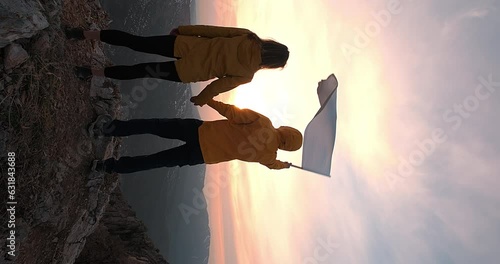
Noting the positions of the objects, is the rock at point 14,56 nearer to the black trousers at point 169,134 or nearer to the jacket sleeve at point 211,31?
the black trousers at point 169,134

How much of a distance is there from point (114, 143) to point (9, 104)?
134 inches

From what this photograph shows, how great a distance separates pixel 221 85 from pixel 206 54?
0.56 m

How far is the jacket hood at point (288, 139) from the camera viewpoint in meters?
6.73

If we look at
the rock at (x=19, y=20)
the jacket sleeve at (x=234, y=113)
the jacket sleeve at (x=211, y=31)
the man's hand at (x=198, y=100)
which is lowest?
the jacket sleeve at (x=234, y=113)

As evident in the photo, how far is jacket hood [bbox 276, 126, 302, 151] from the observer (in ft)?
22.1

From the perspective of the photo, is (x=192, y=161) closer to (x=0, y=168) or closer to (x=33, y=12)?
(x=0, y=168)

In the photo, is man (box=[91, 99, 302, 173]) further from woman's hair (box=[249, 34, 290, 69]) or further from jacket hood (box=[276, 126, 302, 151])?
woman's hair (box=[249, 34, 290, 69])

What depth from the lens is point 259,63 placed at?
19.0 ft

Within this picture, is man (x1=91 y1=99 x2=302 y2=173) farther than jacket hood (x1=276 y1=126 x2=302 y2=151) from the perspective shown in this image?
No

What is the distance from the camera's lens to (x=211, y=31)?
610 centimetres

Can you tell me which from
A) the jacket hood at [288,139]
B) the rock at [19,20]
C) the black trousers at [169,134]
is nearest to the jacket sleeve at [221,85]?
the black trousers at [169,134]

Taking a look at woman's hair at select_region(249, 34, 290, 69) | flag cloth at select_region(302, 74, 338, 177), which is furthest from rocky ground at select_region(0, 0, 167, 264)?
flag cloth at select_region(302, 74, 338, 177)

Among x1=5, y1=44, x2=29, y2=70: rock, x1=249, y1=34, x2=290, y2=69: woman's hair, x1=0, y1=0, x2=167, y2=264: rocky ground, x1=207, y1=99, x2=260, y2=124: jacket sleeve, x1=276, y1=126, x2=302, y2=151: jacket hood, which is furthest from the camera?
x1=276, y1=126, x2=302, y2=151: jacket hood

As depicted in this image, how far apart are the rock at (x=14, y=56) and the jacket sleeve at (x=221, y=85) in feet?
8.67
